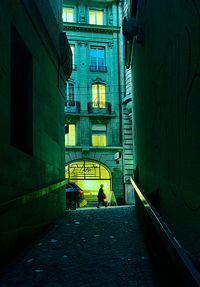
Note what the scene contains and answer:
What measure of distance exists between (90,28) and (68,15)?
7.22 ft

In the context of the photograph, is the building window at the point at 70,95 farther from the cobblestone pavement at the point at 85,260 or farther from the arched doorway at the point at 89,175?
the cobblestone pavement at the point at 85,260

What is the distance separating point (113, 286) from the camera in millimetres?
3643

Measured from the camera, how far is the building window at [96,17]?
81.3 feet

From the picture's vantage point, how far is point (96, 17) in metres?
24.9

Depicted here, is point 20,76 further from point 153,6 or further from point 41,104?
point 153,6

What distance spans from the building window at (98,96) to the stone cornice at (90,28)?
4.75 metres

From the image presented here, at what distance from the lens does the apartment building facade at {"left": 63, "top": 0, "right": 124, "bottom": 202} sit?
22.6 m

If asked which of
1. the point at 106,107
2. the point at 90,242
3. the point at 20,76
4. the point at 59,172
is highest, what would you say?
the point at 106,107

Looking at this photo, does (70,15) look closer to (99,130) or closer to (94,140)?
(99,130)

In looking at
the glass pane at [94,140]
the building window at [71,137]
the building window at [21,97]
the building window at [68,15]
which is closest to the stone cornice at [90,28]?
the building window at [68,15]

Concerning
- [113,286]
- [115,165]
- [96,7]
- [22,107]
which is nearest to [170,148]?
[113,286]

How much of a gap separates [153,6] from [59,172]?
6.34 meters

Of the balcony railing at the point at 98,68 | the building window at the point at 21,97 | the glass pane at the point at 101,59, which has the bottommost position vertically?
the building window at the point at 21,97

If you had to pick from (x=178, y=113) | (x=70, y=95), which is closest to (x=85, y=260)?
(x=178, y=113)
